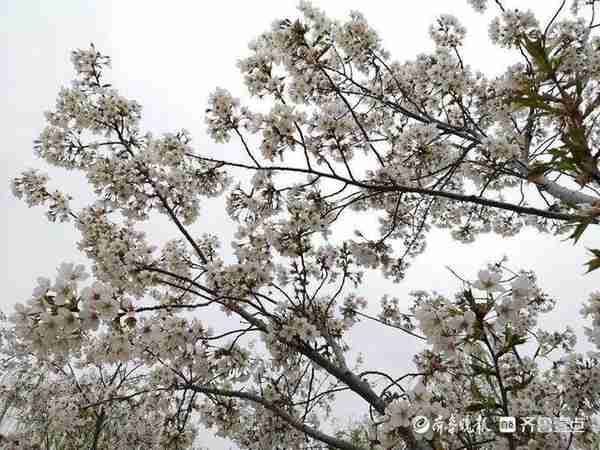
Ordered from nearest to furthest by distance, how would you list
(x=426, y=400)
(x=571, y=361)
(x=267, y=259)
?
(x=426, y=400), (x=571, y=361), (x=267, y=259)

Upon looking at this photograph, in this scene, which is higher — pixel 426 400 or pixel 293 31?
pixel 293 31

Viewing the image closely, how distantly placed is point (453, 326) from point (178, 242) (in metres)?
3.39

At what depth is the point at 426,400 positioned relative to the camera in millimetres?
2551

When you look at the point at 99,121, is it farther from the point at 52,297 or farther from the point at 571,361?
the point at 571,361

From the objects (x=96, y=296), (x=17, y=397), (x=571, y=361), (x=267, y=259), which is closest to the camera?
(x=96, y=296)

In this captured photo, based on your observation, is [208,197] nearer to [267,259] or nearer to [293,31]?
[267,259]

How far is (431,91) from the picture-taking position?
19.9 ft

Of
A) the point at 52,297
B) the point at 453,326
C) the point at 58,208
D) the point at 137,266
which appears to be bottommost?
the point at 453,326

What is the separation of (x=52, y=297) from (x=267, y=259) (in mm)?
2132

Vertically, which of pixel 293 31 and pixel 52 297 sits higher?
pixel 293 31

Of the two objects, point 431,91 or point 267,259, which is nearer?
point 267,259

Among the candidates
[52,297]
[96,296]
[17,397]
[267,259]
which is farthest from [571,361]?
[17,397]

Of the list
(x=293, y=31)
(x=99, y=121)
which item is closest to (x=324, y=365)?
(x=293, y=31)

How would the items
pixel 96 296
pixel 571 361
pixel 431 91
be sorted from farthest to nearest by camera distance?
1. pixel 431 91
2. pixel 571 361
3. pixel 96 296
